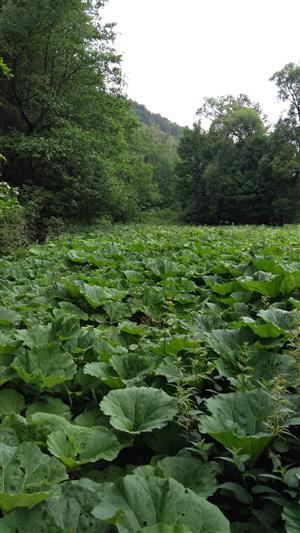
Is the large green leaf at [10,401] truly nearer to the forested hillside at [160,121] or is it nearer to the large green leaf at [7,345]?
the large green leaf at [7,345]

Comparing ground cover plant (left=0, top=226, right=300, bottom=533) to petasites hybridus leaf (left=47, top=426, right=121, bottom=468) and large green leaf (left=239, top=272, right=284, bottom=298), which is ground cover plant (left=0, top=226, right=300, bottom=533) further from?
large green leaf (left=239, top=272, right=284, bottom=298)

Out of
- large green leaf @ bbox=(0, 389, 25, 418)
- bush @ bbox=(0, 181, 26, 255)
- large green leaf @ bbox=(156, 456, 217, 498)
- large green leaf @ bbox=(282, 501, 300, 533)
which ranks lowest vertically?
bush @ bbox=(0, 181, 26, 255)

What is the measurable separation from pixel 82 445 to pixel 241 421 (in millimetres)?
660

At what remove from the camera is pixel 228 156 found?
42.8 m

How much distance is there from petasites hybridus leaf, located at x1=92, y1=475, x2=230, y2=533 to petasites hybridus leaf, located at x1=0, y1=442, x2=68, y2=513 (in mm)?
192

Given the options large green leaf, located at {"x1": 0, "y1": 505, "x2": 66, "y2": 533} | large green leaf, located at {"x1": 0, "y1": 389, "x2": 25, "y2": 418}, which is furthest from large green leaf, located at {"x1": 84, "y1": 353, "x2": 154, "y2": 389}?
large green leaf, located at {"x1": 0, "y1": 505, "x2": 66, "y2": 533}

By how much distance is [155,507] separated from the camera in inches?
50.9

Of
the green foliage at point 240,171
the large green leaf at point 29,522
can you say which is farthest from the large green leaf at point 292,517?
the green foliage at point 240,171

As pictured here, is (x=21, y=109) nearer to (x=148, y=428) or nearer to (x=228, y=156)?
(x=148, y=428)

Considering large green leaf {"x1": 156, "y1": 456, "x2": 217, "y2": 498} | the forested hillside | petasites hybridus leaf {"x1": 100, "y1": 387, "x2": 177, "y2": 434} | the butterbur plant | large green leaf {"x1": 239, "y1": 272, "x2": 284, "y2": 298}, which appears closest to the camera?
large green leaf {"x1": 156, "y1": 456, "x2": 217, "y2": 498}

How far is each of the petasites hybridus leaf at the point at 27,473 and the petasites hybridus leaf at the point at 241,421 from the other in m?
0.57

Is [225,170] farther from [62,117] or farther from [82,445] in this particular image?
[82,445]

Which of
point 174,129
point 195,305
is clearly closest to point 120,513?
point 195,305

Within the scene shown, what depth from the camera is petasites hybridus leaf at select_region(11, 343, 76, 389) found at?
2.11 metres
